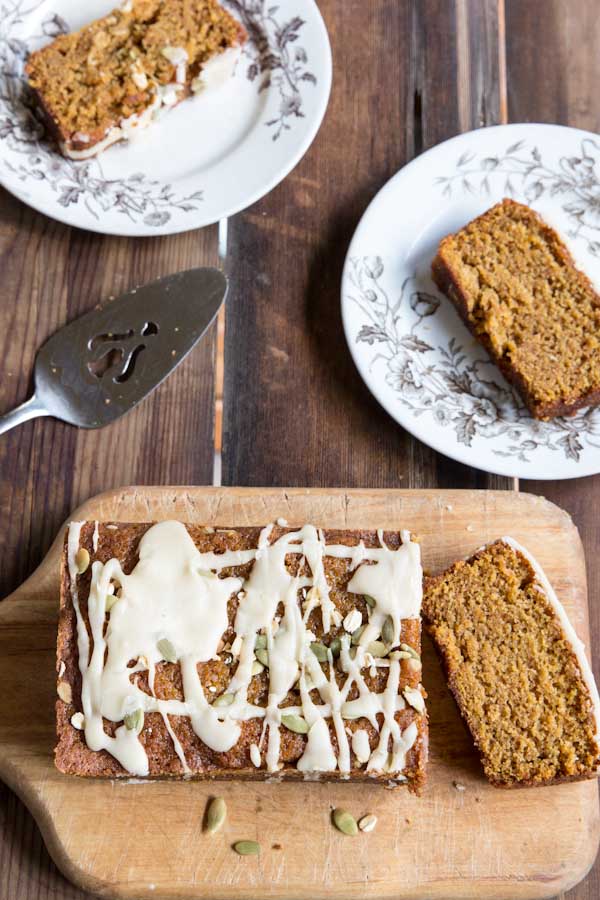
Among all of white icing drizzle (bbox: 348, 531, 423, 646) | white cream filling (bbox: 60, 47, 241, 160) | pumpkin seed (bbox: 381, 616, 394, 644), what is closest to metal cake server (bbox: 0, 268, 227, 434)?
white cream filling (bbox: 60, 47, 241, 160)

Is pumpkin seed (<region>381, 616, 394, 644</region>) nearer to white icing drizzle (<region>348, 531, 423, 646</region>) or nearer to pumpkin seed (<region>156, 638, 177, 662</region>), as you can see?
white icing drizzle (<region>348, 531, 423, 646</region>)

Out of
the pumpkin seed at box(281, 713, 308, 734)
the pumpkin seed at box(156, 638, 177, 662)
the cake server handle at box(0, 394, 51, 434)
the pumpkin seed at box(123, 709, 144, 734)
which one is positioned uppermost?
the cake server handle at box(0, 394, 51, 434)

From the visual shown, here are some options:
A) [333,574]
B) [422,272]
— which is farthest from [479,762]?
[422,272]

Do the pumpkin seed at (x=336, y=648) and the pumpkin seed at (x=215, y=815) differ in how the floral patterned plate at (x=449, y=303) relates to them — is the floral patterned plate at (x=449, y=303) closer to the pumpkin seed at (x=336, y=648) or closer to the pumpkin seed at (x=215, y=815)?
the pumpkin seed at (x=336, y=648)

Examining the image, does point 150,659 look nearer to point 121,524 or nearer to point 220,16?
point 121,524

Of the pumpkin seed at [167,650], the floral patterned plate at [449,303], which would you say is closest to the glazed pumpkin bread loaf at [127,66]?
the floral patterned plate at [449,303]

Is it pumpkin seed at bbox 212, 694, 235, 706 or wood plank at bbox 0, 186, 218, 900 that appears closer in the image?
pumpkin seed at bbox 212, 694, 235, 706
